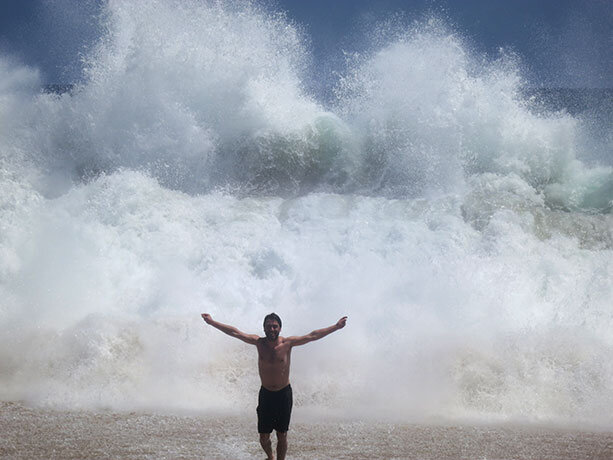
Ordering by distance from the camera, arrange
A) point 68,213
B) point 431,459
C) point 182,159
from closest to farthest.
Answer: point 431,459
point 68,213
point 182,159

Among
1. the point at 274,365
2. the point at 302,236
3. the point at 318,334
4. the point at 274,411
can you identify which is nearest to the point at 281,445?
the point at 274,411

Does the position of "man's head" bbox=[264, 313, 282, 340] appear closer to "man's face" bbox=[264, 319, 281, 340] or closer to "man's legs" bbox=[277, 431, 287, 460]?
"man's face" bbox=[264, 319, 281, 340]

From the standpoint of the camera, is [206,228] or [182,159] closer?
[206,228]

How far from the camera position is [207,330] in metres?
7.21

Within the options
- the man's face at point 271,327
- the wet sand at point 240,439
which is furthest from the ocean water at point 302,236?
the man's face at point 271,327

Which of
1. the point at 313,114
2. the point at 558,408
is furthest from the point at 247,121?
the point at 558,408

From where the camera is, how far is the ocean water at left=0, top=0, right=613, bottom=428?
6.48 metres

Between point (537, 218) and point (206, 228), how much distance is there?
536 cm

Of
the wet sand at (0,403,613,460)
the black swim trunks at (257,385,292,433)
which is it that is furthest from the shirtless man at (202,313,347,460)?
the wet sand at (0,403,613,460)

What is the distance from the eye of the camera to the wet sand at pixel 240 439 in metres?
4.77

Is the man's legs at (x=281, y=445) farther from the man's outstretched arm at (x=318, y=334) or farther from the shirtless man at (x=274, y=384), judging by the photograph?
the man's outstretched arm at (x=318, y=334)

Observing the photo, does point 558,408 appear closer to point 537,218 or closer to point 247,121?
point 537,218

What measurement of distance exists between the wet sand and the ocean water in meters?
0.36

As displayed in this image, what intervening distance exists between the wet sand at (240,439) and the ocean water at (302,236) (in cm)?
36
